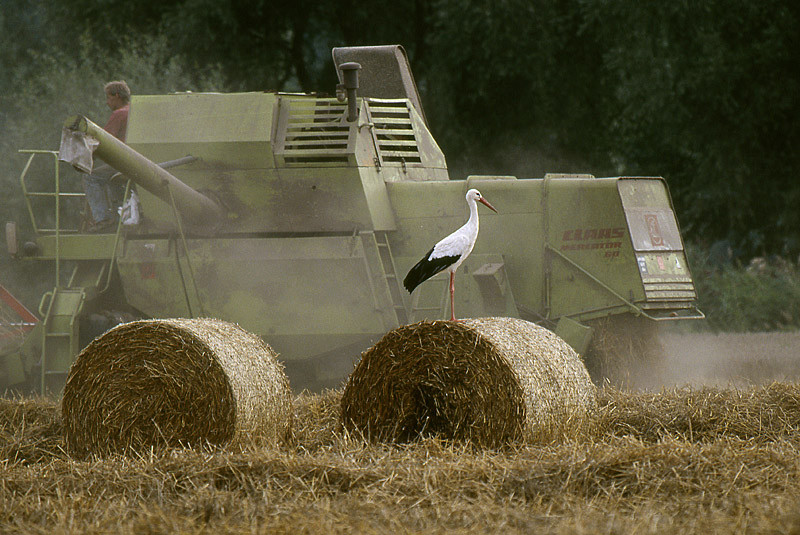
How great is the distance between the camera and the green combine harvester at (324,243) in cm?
960

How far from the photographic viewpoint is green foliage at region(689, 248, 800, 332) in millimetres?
16797

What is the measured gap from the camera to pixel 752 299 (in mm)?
16984

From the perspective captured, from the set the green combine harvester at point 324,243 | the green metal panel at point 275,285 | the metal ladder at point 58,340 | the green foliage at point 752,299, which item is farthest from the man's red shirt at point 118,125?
the green foliage at point 752,299

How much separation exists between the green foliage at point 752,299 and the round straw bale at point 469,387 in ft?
31.5

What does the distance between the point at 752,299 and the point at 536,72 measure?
597 cm

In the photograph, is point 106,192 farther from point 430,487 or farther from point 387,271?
point 430,487

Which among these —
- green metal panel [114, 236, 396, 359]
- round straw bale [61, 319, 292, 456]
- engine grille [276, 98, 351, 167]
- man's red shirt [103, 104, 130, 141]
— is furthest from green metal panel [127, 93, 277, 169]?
round straw bale [61, 319, 292, 456]

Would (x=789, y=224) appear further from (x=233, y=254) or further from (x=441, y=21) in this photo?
(x=233, y=254)

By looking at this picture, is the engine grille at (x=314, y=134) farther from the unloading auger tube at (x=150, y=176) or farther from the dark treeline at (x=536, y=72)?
the dark treeline at (x=536, y=72)

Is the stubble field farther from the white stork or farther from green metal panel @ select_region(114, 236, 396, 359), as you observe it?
green metal panel @ select_region(114, 236, 396, 359)

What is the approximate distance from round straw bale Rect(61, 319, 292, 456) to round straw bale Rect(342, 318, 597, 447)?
1.96 feet

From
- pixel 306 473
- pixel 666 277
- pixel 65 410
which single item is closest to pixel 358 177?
pixel 666 277

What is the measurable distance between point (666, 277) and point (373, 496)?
190 inches

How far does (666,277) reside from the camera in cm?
959
